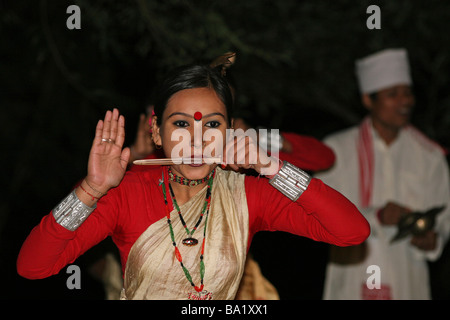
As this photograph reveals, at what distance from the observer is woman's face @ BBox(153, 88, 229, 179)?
89.9 inches

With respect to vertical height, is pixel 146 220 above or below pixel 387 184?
below

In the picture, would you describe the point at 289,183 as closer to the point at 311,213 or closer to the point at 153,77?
the point at 311,213

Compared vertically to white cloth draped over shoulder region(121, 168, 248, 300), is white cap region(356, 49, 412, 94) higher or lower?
higher

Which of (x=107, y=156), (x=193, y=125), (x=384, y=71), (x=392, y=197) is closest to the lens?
(x=107, y=156)

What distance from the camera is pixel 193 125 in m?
2.30

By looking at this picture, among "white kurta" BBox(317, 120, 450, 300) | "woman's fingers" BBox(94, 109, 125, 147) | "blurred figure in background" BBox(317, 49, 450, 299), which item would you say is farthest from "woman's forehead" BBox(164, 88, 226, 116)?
"white kurta" BBox(317, 120, 450, 300)

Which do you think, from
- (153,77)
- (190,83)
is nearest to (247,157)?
(190,83)

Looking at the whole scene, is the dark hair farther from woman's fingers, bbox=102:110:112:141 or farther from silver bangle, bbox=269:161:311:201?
silver bangle, bbox=269:161:311:201

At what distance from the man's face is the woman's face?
117 inches

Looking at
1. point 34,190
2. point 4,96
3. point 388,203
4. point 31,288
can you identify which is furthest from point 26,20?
point 388,203

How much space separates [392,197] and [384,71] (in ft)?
3.76

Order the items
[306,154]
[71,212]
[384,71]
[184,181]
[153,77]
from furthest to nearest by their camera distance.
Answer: [153,77]
[384,71]
[306,154]
[184,181]
[71,212]

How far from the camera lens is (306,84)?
21.2 ft

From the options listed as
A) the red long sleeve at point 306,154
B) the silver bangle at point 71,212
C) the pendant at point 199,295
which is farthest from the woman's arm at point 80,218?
the red long sleeve at point 306,154
